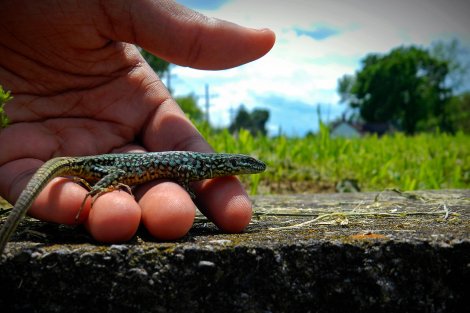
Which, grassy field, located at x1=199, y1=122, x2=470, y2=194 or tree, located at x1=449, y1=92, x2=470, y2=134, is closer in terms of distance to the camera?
grassy field, located at x1=199, y1=122, x2=470, y2=194

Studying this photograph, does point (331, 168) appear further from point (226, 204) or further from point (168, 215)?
point (168, 215)

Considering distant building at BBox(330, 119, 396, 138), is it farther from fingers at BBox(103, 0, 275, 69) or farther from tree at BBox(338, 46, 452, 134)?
fingers at BBox(103, 0, 275, 69)

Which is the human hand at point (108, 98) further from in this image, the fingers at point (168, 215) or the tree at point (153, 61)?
the tree at point (153, 61)

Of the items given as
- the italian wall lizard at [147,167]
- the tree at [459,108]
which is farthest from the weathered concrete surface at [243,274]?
the tree at [459,108]

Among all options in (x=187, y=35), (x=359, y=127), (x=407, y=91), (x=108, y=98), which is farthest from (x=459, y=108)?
(x=187, y=35)

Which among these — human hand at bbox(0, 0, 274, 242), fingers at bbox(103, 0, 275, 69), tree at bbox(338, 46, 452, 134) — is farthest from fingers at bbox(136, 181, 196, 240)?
tree at bbox(338, 46, 452, 134)

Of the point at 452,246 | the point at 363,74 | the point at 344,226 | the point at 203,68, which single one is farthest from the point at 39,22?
the point at 363,74
